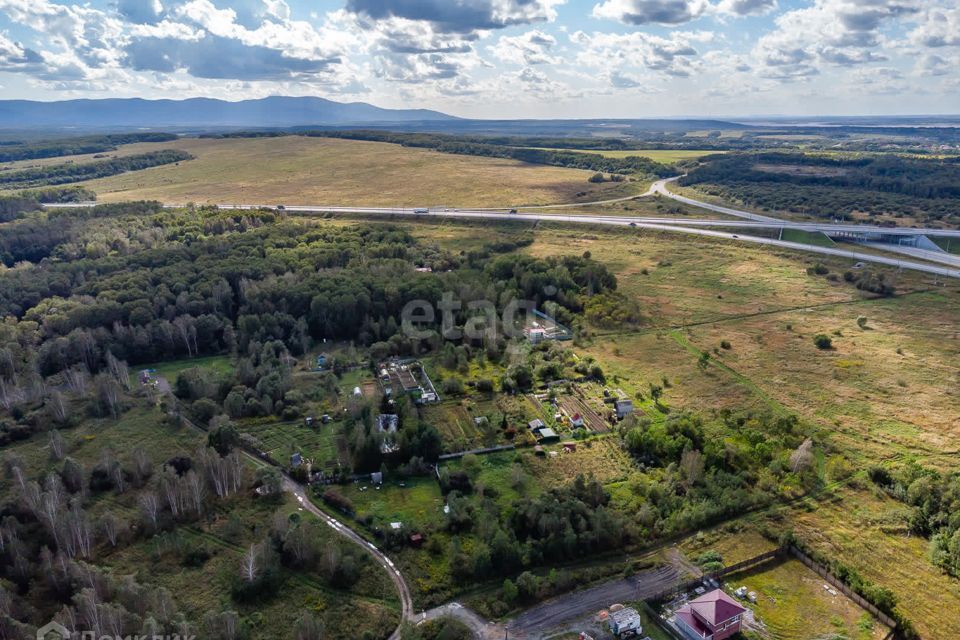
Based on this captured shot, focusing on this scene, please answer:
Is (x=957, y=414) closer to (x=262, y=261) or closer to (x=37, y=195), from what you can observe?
(x=262, y=261)

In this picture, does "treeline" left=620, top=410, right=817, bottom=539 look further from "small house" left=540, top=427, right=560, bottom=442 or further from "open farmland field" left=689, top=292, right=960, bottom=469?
"open farmland field" left=689, top=292, right=960, bottom=469

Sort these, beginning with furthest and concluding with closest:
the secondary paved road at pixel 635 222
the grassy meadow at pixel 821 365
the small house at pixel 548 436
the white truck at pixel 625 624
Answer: the secondary paved road at pixel 635 222 < the small house at pixel 548 436 < the grassy meadow at pixel 821 365 < the white truck at pixel 625 624

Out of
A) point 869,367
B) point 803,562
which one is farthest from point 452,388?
point 869,367

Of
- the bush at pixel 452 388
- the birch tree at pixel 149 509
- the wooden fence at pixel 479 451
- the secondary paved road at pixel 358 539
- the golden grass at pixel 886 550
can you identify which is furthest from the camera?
the bush at pixel 452 388

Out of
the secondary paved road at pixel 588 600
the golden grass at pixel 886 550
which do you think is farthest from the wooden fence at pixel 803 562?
the golden grass at pixel 886 550

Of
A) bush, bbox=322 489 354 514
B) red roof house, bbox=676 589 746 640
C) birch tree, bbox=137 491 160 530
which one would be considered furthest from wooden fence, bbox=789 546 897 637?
birch tree, bbox=137 491 160 530

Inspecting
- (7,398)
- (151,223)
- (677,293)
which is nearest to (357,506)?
(7,398)

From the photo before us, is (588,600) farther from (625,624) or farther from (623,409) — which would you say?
(623,409)

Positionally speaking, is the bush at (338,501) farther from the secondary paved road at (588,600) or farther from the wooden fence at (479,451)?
the secondary paved road at (588,600)
